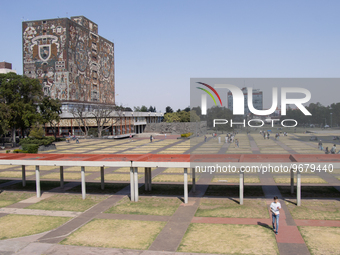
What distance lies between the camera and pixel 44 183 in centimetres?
2562

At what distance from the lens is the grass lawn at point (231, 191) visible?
2038 centimetres

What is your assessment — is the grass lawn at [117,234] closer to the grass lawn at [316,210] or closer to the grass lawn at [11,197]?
the grass lawn at [316,210]

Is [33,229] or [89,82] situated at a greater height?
[89,82]

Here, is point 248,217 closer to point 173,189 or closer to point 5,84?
point 173,189

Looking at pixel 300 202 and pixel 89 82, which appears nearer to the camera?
pixel 300 202

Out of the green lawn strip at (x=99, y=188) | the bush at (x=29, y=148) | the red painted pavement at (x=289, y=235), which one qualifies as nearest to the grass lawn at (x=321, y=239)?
the red painted pavement at (x=289, y=235)

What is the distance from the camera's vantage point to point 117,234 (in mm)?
14094

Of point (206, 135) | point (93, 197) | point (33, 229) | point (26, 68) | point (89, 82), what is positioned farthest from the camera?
point (89, 82)

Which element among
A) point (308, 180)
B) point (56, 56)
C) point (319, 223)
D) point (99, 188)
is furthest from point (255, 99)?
point (56, 56)

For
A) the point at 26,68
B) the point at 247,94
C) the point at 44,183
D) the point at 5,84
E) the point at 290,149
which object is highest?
the point at 26,68

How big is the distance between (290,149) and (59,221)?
16.2 m

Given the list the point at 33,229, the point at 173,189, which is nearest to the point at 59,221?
the point at 33,229

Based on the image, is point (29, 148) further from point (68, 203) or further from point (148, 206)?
point (148, 206)

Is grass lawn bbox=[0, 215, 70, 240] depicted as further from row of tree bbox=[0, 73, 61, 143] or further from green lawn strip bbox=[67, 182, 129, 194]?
row of tree bbox=[0, 73, 61, 143]
